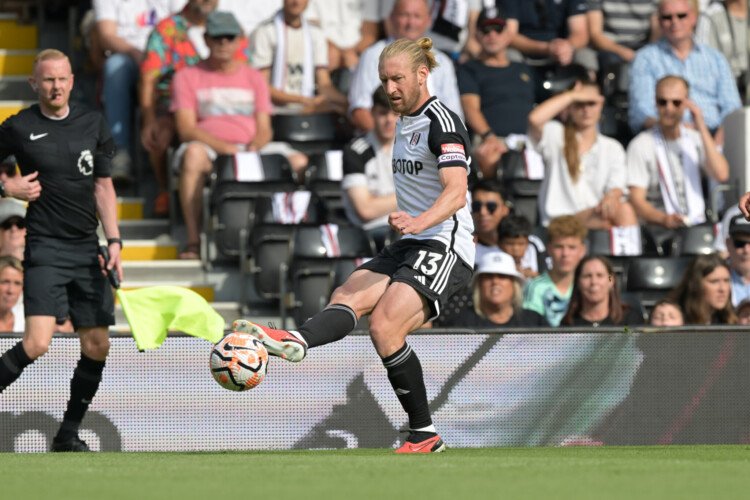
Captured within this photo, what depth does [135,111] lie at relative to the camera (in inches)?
537

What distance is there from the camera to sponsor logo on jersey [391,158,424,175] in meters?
7.79

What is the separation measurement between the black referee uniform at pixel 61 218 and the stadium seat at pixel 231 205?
337 cm

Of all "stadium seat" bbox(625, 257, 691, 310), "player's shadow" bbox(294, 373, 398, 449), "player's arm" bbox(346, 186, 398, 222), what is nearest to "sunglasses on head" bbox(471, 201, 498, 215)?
"player's arm" bbox(346, 186, 398, 222)

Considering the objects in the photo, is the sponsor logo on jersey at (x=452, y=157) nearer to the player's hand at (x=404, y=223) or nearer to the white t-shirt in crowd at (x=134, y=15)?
the player's hand at (x=404, y=223)

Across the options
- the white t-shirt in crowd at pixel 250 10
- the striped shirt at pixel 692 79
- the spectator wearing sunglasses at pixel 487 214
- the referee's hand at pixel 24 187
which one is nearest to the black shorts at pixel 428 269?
the referee's hand at pixel 24 187

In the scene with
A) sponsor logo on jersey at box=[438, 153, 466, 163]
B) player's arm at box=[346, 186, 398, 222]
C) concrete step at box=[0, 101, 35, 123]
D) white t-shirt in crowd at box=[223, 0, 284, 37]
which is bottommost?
player's arm at box=[346, 186, 398, 222]

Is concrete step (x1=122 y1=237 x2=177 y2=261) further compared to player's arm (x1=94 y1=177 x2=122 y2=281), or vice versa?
concrete step (x1=122 y1=237 x2=177 y2=261)

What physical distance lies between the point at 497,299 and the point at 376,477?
14.9 feet

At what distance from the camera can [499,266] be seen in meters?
10.5

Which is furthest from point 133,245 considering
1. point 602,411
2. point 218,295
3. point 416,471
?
point 416,471

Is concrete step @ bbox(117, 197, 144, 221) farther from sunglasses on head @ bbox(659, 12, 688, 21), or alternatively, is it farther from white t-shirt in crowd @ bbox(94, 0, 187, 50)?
sunglasses on head @ bbox(659, 12, 688, 21)

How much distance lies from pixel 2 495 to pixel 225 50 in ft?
24.6

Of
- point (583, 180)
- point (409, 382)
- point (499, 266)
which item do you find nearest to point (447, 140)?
point (409, 382)

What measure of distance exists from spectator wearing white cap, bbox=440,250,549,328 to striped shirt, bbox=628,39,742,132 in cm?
333
